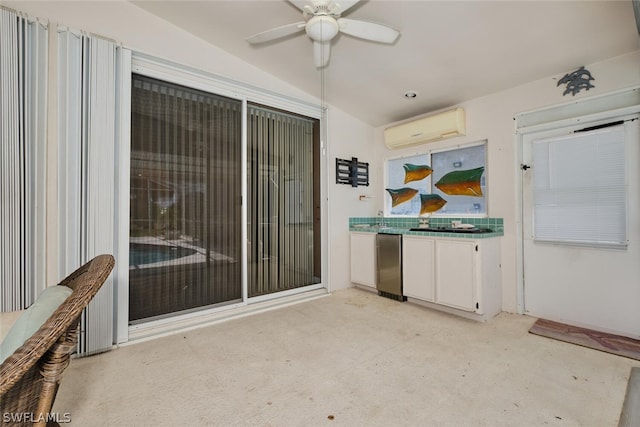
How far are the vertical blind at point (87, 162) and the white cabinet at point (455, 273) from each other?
122 inches

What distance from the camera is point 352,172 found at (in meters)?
4.31

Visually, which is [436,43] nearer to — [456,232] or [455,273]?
[456,232]

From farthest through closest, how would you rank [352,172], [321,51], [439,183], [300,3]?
[352,172], [439,183], [321,51], [300,3]

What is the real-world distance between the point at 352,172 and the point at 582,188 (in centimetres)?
261

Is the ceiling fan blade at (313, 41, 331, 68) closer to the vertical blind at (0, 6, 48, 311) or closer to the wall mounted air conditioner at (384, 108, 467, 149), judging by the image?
the wall mounted air conditioner at (384, 108, 467, 149)

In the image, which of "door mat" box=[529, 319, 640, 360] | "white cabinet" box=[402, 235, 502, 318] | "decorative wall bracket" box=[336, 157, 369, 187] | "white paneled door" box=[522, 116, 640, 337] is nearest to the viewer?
"door mat" box=[529, 319, 640, 360]

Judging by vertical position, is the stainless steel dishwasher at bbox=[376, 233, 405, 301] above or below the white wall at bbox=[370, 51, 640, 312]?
below

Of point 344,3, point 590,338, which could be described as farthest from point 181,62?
point 590,338

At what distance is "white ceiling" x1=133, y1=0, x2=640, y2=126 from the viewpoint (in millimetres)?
2230

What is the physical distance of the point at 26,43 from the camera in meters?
2.11

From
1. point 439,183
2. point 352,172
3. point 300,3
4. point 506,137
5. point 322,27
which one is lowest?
point 439,183

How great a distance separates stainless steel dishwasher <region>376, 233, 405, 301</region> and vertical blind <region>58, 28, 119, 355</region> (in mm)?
2951

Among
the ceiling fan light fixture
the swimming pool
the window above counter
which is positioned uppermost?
the ceiling fan light fixture

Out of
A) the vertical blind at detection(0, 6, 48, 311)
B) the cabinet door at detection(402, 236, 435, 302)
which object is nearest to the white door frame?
the cabinet door at detection(402, 236, 435, 302)
